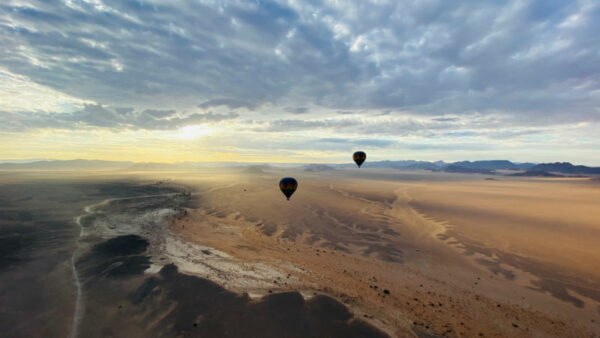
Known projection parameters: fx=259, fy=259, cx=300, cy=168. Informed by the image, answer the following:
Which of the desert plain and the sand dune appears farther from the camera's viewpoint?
the sand dune

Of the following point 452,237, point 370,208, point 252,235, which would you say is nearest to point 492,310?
point 452,237

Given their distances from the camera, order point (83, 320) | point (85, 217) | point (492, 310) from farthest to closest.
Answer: point (85, 217) → point (492, 310) → point (83, 320)

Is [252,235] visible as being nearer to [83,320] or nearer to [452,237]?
[83,320]

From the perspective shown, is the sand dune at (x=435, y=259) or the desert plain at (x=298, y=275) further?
the sand dune at (x=435, y=259)

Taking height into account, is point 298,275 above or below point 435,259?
above

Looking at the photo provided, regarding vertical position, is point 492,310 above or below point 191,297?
below

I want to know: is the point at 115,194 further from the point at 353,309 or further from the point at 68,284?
the point at 353,309

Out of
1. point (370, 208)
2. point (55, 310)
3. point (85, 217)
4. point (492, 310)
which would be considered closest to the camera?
point (55, 310)

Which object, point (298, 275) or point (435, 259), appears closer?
point (298, 275)

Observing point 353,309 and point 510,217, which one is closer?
point 353,309
